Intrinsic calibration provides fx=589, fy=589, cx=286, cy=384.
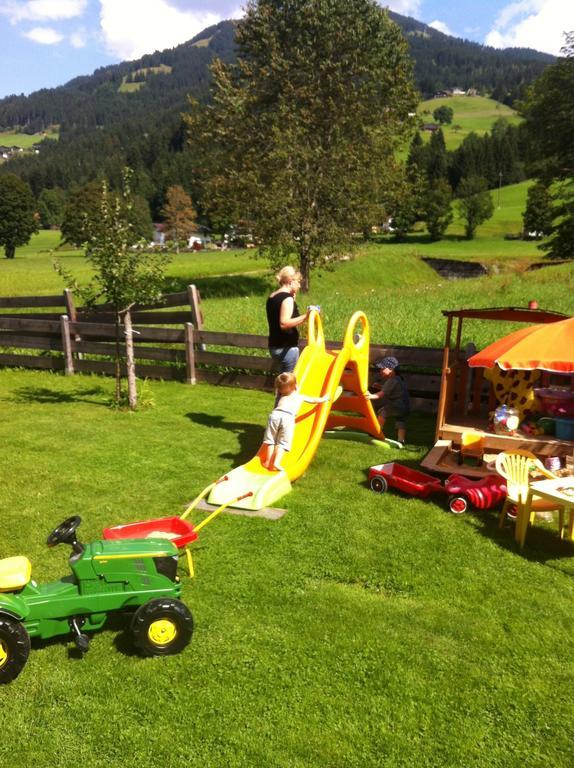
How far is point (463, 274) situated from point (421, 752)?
48.6 meters

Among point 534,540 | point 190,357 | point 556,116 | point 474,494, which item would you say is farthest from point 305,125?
point 534,540

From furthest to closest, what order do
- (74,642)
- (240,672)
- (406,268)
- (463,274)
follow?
(463,274) → (406,268) → (74,642) → (240,672)

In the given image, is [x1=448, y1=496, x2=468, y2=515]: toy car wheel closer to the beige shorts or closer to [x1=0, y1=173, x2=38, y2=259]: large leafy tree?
the beige shorts

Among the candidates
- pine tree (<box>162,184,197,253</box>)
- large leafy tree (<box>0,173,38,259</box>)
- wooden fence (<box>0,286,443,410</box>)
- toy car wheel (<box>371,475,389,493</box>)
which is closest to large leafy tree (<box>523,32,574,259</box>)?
wooden fence (<box>0,286,443,410</box>)

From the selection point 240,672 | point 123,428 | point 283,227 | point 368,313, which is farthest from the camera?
point 283,227

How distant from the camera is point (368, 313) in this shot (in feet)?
61.9

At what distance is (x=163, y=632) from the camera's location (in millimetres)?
4352

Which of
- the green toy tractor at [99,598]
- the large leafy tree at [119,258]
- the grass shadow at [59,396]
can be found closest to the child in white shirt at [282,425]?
the green toy tractor at [99,598]

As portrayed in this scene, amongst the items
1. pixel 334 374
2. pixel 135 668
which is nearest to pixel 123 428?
pixel 334 374

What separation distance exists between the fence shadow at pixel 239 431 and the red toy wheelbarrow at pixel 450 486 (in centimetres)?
218

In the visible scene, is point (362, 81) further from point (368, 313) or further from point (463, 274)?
point (463, 274)

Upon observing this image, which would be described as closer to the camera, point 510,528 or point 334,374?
point 510,528

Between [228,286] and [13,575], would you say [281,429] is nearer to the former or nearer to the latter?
[13,575]

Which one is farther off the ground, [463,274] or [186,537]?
[186,537]
